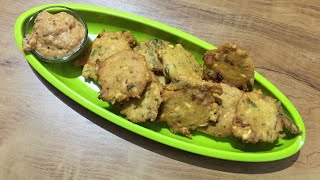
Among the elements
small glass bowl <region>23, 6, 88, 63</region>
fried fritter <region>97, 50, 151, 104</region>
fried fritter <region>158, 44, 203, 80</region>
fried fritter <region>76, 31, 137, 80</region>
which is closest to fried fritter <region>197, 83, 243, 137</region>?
fried fritter <region>158, 44, 203, 80</region>

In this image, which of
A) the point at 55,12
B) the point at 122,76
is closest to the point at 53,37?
the point at 55,12

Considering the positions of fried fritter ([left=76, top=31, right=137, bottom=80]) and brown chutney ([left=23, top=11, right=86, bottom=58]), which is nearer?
brown chutney ([left=23, top=11, right=86, bottom=58])

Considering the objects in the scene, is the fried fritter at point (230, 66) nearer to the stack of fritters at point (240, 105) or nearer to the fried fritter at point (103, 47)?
the stack of fritters at point (240, 105)

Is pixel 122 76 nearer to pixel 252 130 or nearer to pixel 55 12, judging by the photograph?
pixel 55 12

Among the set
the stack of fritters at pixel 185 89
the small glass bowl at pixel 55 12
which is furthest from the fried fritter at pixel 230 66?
the small glass bowl at pixel 55 12

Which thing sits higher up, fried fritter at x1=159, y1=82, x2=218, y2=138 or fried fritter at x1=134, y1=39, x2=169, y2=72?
fried fritter at x1=134, y1=39, x2=169, y2=72

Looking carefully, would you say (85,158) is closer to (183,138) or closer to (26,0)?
(183,138)

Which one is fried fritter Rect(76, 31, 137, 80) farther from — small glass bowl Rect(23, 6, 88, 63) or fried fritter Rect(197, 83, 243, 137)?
Result: fried fritter Rect(197, 83, 243, 137)
